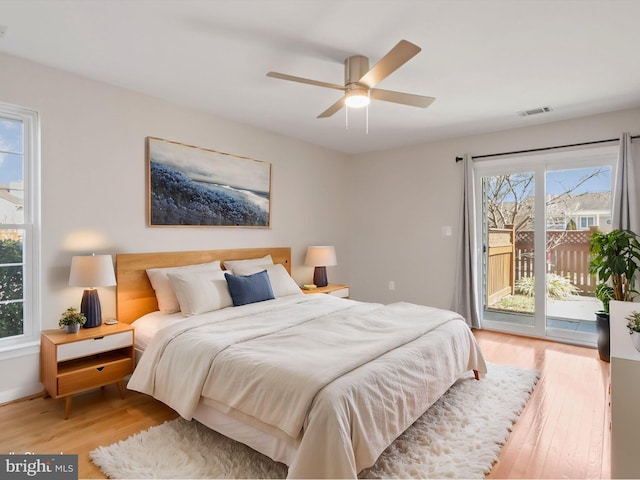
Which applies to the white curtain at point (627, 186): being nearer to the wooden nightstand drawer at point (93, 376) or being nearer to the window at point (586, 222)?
the window at point (586, 222)

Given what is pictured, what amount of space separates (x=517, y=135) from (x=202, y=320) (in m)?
4.04

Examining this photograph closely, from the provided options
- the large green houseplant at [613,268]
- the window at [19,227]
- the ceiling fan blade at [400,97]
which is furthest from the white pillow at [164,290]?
the large green houseplant at [613,268]

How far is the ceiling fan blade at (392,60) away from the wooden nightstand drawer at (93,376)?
271 centimetres

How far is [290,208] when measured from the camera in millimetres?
4801

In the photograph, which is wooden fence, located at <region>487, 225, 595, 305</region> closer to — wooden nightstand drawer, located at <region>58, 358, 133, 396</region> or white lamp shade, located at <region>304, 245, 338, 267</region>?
white lamp shade, located at <region>304, 245, 338, 267</region>

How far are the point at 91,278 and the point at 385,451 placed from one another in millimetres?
2360

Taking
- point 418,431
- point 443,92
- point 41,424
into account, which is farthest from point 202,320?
point 443,92

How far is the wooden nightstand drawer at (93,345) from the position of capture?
2.50m

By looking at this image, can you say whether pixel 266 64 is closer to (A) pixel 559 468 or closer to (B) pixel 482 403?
(B) pixel 482 403

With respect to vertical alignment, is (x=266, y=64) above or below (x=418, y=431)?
above

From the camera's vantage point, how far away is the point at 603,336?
3.58m

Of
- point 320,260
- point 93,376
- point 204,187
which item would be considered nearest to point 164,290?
point 93,376

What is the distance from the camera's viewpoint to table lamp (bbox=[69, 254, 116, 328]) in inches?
106

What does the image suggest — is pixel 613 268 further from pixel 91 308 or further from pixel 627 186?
pixel 91 308
